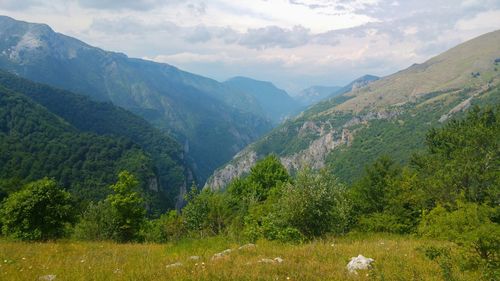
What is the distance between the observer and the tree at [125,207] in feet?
97.2

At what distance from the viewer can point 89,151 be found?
199 meters

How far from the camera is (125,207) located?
98.6 feet

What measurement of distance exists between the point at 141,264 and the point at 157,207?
177029 mm

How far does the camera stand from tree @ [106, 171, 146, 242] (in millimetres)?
29641

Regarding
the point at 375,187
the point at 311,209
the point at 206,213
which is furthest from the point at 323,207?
the point at 375,187

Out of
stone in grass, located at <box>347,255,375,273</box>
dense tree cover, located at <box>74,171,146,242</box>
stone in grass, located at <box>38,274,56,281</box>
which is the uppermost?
stone in grass, located at <box>347,255,375,273</box>

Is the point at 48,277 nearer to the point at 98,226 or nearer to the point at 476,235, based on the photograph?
the point at 476,235

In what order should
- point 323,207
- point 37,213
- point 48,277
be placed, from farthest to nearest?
point 323,207 → point 37,213 → point 48,277

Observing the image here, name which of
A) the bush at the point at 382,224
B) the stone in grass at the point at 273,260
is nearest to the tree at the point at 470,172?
the bush at the point at 382,224

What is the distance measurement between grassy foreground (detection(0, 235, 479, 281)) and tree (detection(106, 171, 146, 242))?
47.5 feet

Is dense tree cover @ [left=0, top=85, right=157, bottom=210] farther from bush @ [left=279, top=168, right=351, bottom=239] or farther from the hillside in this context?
bush @ [left=279, top=168, right=351, bottom=239]

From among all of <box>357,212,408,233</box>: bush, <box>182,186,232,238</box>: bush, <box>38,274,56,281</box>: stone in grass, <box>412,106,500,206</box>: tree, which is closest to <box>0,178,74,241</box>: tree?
<box>38,274,56,281</box>: stone in grass

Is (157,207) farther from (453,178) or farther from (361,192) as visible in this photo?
(453,178)

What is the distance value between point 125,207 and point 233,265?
21629 mm
